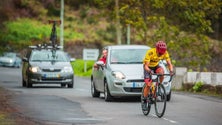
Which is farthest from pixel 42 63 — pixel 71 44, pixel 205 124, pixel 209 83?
pixel 71 44

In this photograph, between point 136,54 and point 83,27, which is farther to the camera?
point 83,27

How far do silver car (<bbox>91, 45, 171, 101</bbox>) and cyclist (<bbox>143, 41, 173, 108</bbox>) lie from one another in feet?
12.2

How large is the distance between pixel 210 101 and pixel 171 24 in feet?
57.2

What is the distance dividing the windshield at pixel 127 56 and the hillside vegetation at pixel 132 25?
2986 mm

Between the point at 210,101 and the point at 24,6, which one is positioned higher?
the point at 24,6

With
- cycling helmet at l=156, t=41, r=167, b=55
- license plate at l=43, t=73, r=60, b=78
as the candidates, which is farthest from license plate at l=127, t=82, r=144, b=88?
license plate at l=43, t=73, r=60, b=78

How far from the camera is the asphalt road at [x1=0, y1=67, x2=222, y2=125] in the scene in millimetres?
17094

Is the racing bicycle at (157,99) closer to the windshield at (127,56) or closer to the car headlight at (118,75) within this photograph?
the car headlight at (118,75)

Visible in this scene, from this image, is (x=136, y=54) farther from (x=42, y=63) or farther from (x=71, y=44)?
(x=71, y=44)

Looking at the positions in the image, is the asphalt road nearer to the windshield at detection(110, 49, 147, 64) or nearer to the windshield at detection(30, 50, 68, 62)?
the windshield at detection(110, 49, 147, 64)

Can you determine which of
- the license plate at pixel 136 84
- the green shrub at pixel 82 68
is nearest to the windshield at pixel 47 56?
the license plate at pixel 136 84

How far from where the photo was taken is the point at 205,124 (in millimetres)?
16312

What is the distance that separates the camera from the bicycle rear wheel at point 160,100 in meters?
17.9

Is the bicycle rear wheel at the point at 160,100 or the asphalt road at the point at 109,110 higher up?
the bicycle rear wheel at the point at 160,100
